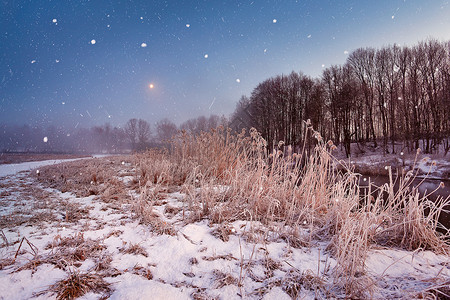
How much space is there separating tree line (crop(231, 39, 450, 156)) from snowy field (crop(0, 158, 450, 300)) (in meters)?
13.3

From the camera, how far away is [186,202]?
3.33 metres

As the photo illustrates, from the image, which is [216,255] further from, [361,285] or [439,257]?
[439,257]

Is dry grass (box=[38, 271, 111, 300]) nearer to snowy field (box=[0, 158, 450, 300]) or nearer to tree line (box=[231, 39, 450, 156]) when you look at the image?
snowy field (box=[0, 158, 450, 300])

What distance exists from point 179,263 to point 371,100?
100 ft

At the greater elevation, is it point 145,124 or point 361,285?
point 145,124

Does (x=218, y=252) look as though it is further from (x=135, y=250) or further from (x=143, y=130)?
(x=143, y=130)

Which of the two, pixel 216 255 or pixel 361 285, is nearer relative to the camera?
pixel 361 285

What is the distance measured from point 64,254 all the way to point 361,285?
2256 mm

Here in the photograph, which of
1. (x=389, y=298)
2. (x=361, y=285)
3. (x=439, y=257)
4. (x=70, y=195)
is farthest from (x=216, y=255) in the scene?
(x=70, y=195)

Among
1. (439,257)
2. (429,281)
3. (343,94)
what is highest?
(343,94)

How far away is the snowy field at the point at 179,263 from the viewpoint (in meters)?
1.35

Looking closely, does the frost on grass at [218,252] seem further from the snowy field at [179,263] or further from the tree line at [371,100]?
the tree line at [371,100]

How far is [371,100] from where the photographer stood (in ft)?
82.5

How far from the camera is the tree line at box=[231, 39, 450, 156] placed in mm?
18859
